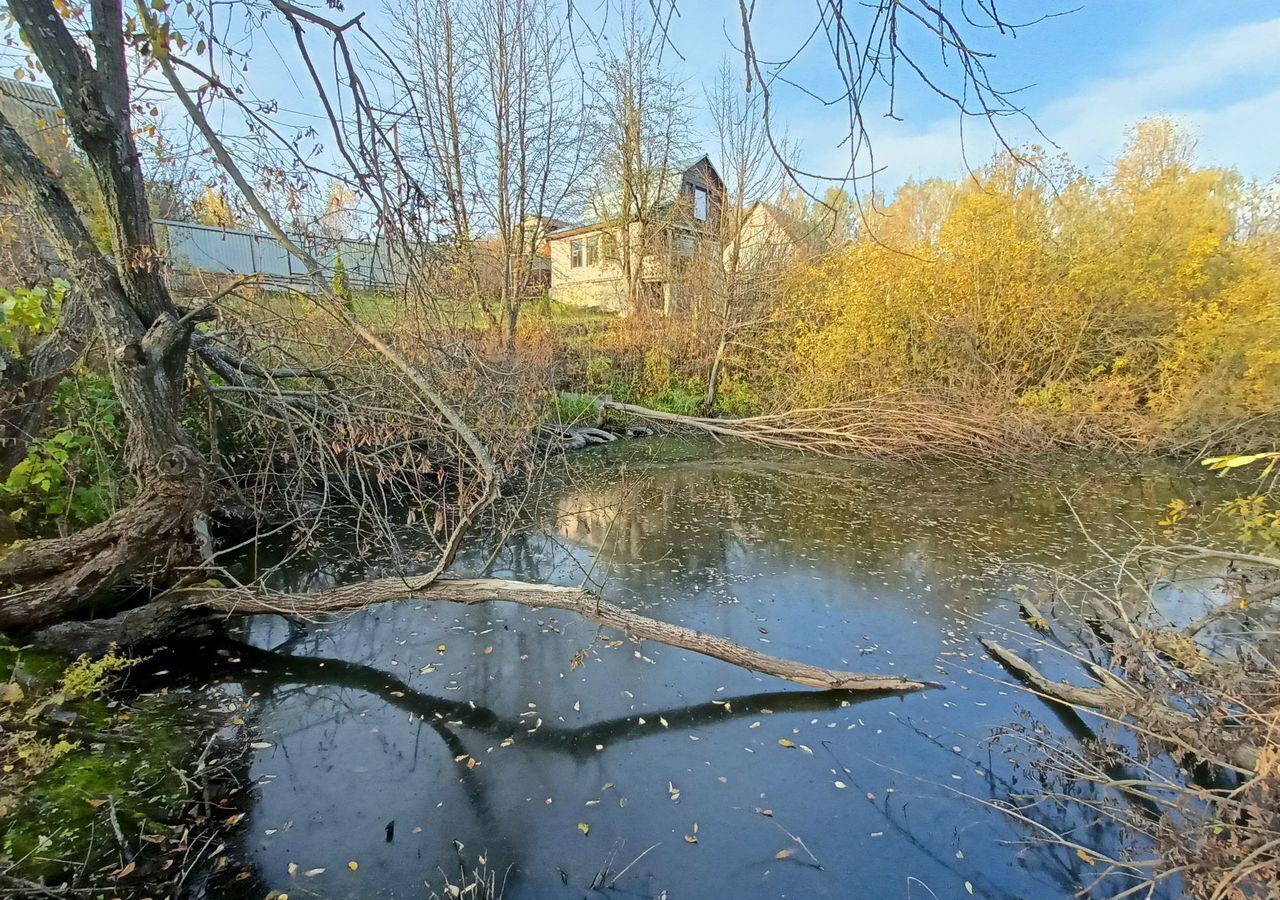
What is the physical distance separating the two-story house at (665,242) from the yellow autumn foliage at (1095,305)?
458 centimetres

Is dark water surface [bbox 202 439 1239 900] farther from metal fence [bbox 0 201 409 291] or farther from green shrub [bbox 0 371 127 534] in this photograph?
metal fence [bbox 0 201 409 291]

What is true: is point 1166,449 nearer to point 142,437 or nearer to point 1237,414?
point 1237,414

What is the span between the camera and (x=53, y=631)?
12.4 ft

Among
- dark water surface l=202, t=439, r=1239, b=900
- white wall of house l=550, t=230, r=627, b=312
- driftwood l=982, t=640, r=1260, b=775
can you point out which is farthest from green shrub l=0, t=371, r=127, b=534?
white wall of house l=550, t=230, r=627, b=312

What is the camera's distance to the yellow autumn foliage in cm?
1054

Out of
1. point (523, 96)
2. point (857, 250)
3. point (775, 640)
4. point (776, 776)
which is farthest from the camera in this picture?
point (523, 96)

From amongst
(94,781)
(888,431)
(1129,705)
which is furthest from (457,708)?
(888,431)

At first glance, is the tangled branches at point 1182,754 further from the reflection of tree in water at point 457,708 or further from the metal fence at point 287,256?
the metal fence at point 287,256

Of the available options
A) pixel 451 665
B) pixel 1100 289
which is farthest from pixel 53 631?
pixel 1100 289

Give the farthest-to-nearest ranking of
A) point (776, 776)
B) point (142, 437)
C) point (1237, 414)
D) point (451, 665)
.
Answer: point (1237, 414), point (451, 665), point (142, 437), point (776, 776)

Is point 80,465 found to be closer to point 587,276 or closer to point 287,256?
point 287,256

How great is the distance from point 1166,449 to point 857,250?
688cm

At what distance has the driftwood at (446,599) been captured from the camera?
4.04m

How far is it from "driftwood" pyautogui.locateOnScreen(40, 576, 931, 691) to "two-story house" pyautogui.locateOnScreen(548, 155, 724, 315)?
38.9 ft
